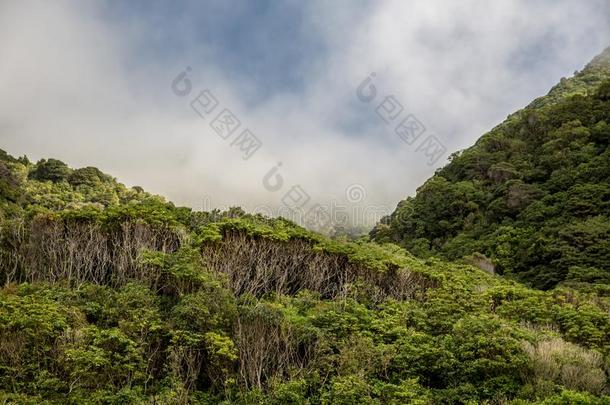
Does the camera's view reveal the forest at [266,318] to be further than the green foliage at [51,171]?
No

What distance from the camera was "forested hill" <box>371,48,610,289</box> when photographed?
3123 cm

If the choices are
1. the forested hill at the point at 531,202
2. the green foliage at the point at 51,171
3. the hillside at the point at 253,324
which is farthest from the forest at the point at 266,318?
the green foliage at the point at 51,171

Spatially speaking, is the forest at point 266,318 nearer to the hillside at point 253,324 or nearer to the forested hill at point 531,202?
the hillside at point 253,324

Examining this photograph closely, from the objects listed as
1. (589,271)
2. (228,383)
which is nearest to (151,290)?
(228,383)

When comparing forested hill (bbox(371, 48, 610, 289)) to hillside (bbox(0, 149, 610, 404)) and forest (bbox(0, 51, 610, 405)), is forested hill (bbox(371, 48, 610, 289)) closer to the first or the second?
forest (bbox(0, 51, 610, 405))

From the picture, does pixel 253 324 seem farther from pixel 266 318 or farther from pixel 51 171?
pixel 51 171

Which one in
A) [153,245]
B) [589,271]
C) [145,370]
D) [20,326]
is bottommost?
[589,271]

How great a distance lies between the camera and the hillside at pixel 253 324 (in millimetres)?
13711

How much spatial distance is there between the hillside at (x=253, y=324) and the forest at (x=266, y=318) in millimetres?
56

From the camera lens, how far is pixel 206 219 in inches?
926

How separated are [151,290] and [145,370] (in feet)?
14.5

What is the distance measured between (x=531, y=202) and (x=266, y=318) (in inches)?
1232

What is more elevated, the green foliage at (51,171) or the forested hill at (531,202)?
the green foliage at (51,171)

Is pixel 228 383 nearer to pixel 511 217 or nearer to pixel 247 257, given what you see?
pixel 247 257
